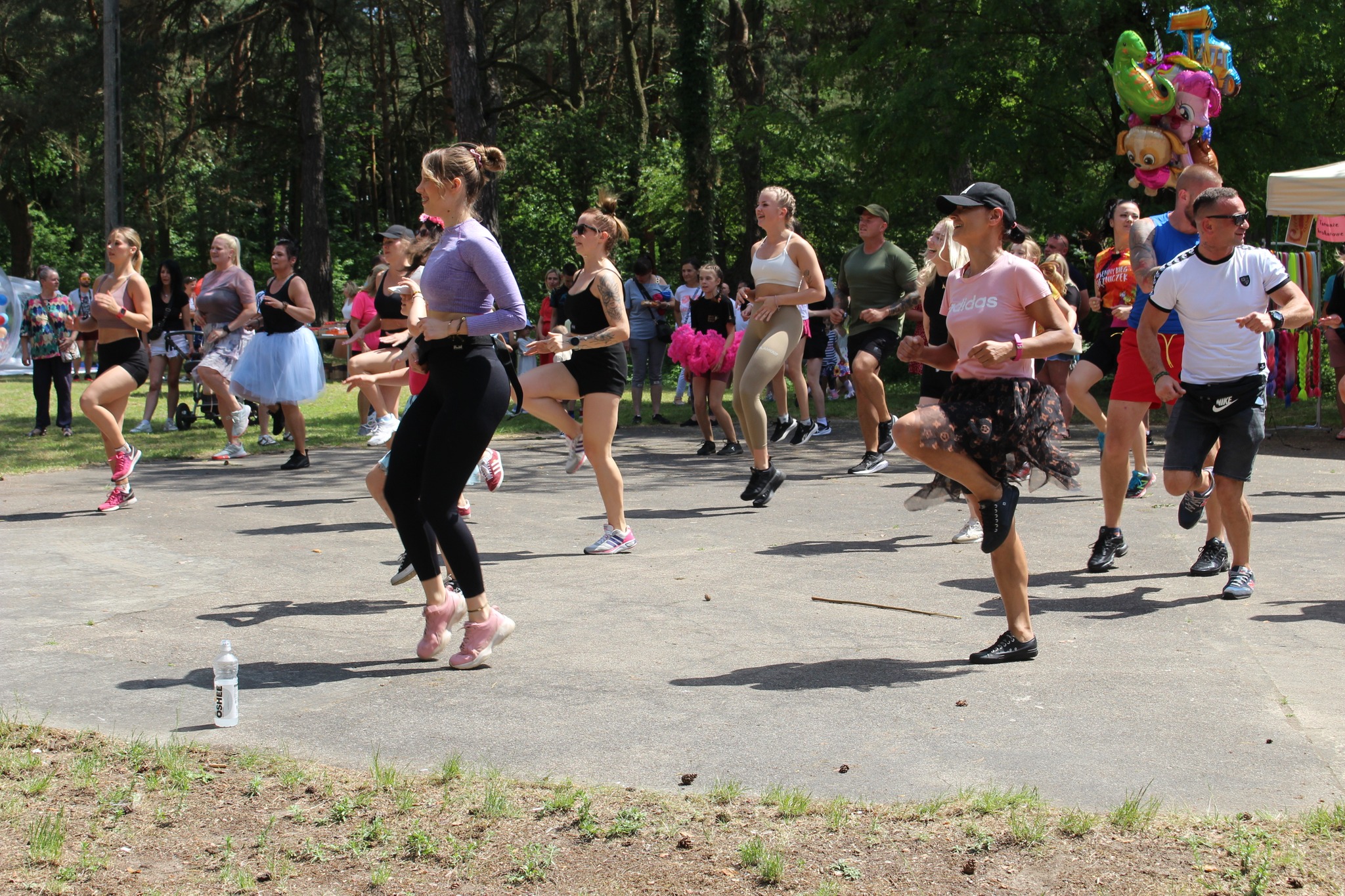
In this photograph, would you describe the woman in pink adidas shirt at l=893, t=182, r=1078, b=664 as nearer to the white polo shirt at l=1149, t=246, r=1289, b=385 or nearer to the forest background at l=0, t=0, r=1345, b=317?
the white polo shirt at l=1149, t=246, r=1289, b=385

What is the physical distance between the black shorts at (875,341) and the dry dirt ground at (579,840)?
713 centimetres

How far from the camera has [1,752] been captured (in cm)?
416

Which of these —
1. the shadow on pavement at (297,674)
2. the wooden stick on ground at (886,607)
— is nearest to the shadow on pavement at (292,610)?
the shadow on pavement at (297,674)

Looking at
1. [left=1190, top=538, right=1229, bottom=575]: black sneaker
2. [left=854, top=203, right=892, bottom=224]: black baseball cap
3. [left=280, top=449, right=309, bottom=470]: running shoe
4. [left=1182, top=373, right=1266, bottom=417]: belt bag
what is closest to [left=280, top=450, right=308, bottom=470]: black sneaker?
[left=280, top=449, right=309, bottom=470]: running shoe

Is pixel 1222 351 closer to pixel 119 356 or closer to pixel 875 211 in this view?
pixel 875 211

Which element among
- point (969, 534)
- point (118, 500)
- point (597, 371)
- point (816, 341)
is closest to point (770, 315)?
point (597, 371)

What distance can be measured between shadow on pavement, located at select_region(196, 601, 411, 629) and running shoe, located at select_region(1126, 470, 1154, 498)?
563cm

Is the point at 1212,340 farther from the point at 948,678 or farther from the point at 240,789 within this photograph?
the point at 240,789

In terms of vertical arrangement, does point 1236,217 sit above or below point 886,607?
above

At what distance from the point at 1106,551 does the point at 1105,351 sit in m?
2.27

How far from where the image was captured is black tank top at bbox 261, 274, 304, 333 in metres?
12.0

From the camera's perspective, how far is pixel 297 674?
520 cm

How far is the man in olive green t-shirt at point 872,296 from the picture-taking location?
10.6 m

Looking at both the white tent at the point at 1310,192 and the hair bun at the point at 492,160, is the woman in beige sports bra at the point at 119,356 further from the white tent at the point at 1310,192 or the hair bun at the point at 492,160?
the white tent at the point at 1310,192
